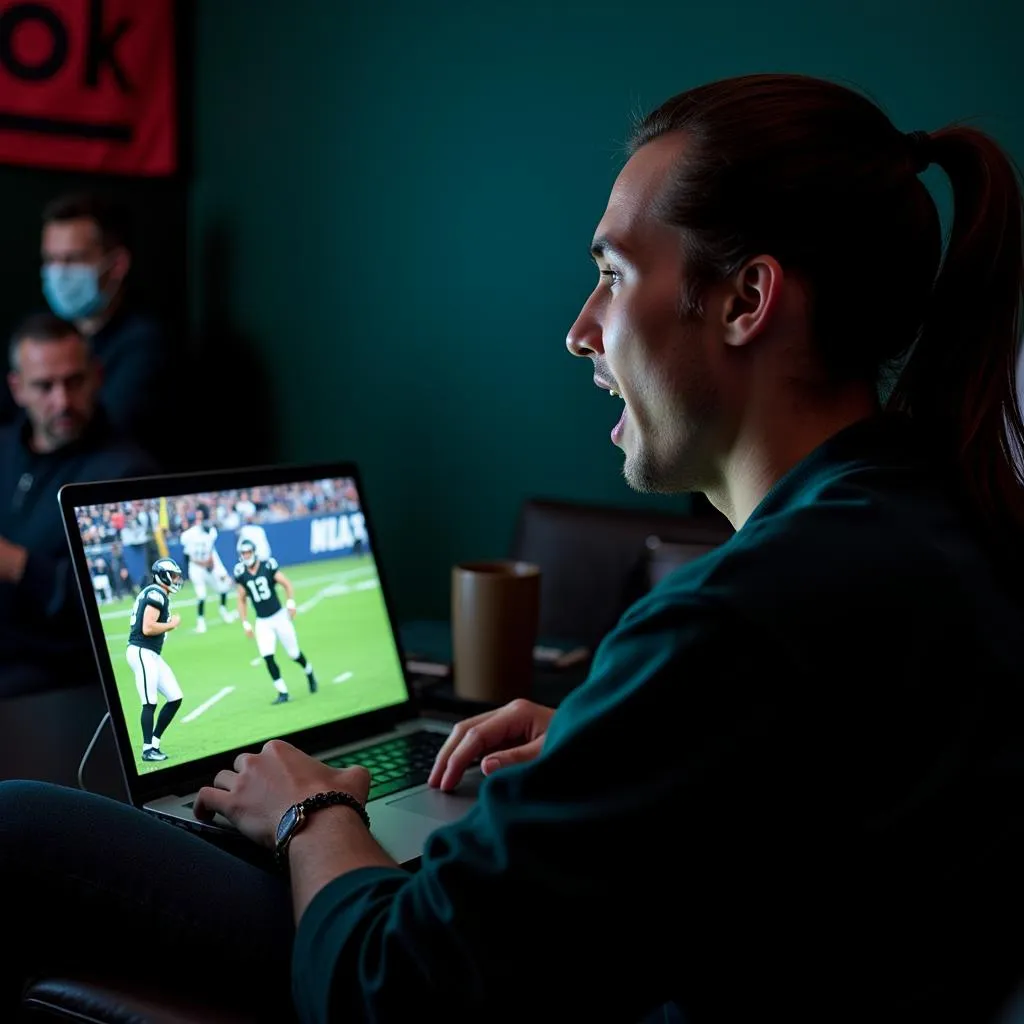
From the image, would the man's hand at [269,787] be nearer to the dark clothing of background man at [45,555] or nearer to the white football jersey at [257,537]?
the white football jersey at [257,537]

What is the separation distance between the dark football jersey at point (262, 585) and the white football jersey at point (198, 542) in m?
0.04

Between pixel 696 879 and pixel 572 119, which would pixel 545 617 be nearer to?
pixel 572 119

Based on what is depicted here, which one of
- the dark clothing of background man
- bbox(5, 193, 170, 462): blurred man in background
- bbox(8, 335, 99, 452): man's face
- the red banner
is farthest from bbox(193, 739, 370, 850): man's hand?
the red banner

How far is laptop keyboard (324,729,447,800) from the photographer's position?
121 centimetres

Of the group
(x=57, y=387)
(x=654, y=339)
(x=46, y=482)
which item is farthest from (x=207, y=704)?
(x=57, y=387)

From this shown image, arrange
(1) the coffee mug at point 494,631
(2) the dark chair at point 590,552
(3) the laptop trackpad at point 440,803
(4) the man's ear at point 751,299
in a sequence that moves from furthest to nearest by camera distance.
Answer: (2) the dark chair at point 590,552, (1) the coffee mug at point 494,631, (3) the laptop trackpad at point 440,803, (4) the man's ear at point 751,299

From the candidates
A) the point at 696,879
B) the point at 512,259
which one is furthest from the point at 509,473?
the point at 696,879

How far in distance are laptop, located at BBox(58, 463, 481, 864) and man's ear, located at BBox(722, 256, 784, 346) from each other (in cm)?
50

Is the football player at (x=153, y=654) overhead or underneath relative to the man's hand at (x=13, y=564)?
overhead

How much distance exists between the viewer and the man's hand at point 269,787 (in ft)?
3.20

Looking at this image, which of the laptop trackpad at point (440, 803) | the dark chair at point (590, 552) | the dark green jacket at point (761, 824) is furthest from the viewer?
the dark chair at point (590, 552)

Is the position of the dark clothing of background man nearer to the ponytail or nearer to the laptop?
the laptop

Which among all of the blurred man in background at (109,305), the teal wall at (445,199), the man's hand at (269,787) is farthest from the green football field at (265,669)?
the blurred man in background at (109,305)

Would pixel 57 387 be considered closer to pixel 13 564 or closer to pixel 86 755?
pixel 13 564
